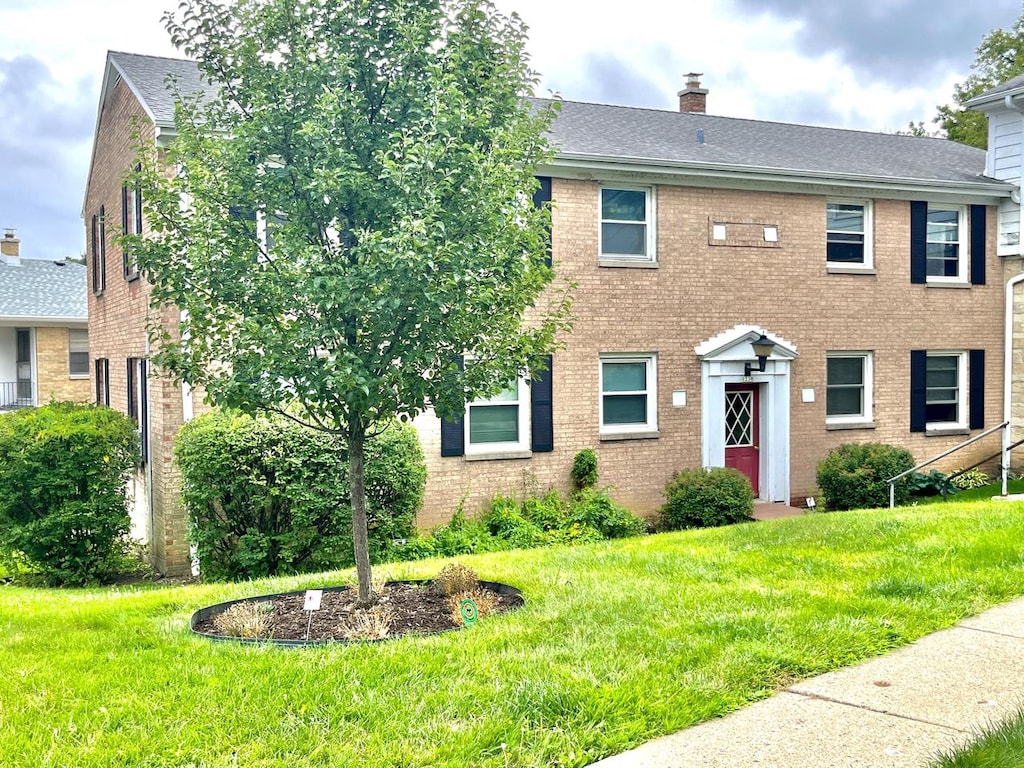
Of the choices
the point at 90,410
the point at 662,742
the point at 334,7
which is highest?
the point at 334,7

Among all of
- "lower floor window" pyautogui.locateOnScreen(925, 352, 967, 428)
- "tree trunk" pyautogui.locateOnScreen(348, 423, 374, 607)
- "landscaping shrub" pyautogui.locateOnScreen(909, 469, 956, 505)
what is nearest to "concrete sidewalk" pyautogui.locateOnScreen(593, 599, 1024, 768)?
"tree trunk" pyautogui.locateOnScreen(348, 423, 374, 607)

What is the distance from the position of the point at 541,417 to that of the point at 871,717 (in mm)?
10165

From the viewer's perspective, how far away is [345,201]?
6.70 meters

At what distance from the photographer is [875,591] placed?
7105 millimetres

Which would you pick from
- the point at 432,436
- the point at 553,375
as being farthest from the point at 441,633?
the point at 553,375

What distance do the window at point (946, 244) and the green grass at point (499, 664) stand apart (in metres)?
10.9

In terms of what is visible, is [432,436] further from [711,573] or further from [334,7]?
[334,7]

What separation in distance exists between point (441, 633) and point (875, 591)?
328 cm

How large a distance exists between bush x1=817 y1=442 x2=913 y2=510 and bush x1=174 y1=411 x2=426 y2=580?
8106mm

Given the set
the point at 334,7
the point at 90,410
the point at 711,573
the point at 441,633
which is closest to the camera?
the point at 441,633

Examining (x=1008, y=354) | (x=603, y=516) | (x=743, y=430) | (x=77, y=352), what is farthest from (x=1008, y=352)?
(x=77, y=352)

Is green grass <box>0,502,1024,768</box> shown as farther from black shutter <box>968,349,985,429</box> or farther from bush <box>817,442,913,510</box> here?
black shutter <box>968,349,985,429</box>

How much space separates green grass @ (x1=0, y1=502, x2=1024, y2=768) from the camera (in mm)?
4461

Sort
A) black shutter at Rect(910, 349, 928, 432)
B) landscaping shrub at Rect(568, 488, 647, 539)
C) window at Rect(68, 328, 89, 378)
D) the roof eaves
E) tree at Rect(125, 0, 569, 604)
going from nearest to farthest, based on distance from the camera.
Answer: tree at Rect(125, 0, 569, 604) → landscaping shrub at Rect(568, 488, 647, 539) → the roof eaves → black shutter at Rect(910, 349, 928, 432) → window at Rect(68, 328, 89, 378)
